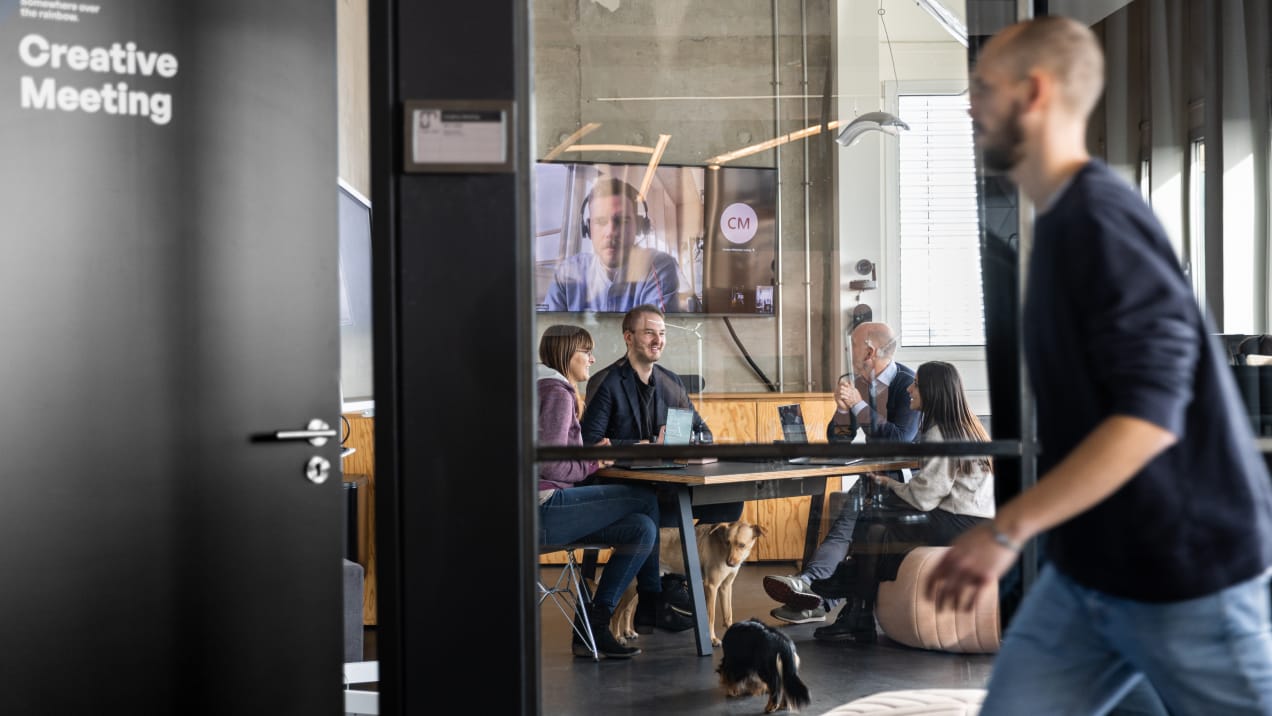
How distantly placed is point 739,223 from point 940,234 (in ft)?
1.15

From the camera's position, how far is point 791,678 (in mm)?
1894

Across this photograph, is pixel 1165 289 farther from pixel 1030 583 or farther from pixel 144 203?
pixel 144 203

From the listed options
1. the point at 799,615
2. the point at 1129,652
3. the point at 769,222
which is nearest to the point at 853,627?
the point at 799,615

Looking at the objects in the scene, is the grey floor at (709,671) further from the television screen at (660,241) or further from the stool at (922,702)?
the television screen at (660,241)

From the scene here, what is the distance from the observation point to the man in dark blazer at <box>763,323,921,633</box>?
6.14 feet

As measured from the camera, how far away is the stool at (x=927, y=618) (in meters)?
1.85

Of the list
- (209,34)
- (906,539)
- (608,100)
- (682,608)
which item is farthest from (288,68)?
(906,539)

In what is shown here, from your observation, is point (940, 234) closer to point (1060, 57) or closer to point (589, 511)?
point (1060, 57)

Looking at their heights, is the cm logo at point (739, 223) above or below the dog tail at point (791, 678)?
above

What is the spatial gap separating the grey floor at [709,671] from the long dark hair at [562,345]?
36 cm

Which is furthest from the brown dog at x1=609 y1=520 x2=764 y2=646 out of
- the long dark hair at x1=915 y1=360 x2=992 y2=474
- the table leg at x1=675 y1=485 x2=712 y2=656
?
the long dark hair at x1=915 y1=360 x2=992 y2=474

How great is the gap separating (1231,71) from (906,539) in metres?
1.05

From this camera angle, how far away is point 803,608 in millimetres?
1918

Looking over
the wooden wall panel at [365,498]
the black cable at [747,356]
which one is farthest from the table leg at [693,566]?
the wooden wall panel at [365,498]
